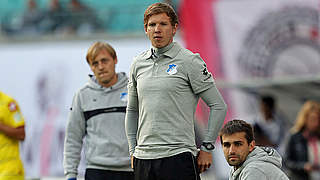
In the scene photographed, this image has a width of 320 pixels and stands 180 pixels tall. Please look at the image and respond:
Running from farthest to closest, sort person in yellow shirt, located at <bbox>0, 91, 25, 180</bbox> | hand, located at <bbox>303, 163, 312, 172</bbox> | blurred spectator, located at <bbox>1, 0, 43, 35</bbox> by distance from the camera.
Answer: blurred spectator, located at <bbox>1, 0, 43, 35</bbox> → hand, located at <bbox>303, 163, 312, 172</bbox> → person in yellow shirt, located at <bbox>0, 91, 25, 180</bbox>

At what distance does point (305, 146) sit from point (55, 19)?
902 centimetres

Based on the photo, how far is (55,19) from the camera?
50.6 ft

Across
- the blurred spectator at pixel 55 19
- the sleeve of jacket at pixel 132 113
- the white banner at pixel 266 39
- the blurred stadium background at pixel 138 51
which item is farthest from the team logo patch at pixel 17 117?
the blurred spectator at pixel 55 19

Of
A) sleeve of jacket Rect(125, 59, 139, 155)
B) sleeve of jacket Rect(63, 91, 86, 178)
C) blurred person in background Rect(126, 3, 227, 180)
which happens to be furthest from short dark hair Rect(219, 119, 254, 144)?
sleeve of jacket Rect(63, 91, 86, 178)

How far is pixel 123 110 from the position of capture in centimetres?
496

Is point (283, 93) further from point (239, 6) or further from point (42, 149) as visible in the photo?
point (42, 149)

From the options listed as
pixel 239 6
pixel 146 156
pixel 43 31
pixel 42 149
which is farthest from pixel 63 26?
pixel 146 156

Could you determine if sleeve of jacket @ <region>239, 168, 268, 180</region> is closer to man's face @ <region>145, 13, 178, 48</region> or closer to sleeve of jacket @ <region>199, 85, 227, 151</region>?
sleeve of jacket @ <region>199, 85, 227, 151</region>

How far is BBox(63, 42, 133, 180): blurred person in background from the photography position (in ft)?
16.0

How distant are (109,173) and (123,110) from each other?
1.62ft

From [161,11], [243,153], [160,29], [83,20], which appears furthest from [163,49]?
[83,20]

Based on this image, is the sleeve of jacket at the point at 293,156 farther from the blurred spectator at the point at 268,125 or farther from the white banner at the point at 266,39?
the white banner at the point at 266,39

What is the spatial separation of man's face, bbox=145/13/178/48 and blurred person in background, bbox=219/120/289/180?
746mm

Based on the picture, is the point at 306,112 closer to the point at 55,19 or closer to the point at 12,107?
the point at 12,107
